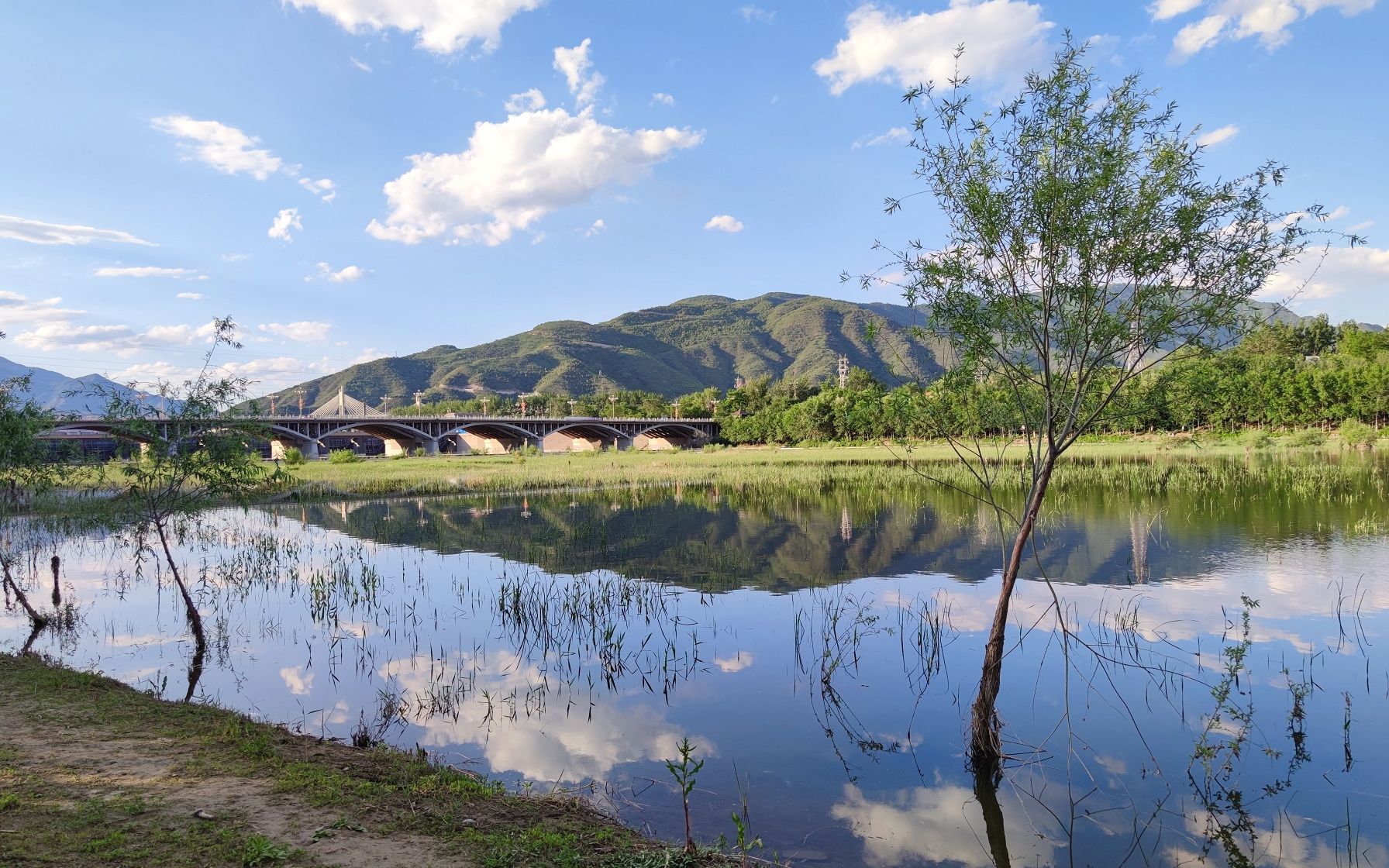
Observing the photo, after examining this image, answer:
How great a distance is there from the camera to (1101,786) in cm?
799

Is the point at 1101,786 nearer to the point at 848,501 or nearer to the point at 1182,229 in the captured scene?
the point at 1182,229

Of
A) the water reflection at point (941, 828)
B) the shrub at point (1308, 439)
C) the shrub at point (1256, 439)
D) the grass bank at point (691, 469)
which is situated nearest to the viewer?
the water reflection at point (941, 828)

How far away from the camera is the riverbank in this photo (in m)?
5.68

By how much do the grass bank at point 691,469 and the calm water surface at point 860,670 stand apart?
68.6 feet

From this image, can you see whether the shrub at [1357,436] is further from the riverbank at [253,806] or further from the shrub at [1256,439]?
the riverbank at [253,806]

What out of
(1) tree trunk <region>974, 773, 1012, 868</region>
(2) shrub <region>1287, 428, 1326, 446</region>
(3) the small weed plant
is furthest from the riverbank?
(2) shrub <region>1287, 428, 1326, 446</region>

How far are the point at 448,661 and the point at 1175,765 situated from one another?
1029cm

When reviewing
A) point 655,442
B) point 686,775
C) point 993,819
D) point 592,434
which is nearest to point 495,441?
point 592,434

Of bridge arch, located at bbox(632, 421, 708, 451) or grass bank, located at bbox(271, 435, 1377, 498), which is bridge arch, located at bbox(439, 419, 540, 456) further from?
grass bank, located at bbox(271, 435, 1377, 498)

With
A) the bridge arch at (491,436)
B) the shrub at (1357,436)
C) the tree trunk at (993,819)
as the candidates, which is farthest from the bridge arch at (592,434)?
the tree trunk at (993,819)

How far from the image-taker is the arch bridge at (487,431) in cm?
8369

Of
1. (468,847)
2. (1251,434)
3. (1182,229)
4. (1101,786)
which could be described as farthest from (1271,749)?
(1251,434)

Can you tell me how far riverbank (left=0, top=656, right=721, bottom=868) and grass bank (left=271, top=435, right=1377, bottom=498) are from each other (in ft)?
111

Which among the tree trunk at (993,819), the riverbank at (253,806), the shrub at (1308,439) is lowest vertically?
the tree trunk at (993,819)
